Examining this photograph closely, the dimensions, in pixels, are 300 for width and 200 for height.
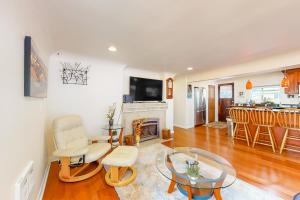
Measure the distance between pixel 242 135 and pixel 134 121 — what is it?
3.28 m

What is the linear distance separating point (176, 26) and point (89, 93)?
244 cm

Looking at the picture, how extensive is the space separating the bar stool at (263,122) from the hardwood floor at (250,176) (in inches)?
9.5

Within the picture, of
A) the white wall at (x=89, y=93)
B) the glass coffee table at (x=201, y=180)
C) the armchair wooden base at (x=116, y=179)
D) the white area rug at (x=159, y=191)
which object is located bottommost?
the white area rug at (x=159, y=191)

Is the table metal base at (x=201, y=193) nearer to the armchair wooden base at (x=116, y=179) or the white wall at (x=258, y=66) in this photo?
the armchair wooden base at (x=116, y=179)

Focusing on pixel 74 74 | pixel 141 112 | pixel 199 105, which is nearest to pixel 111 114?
pixel 141 112

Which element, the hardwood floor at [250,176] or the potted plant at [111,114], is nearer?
the hardwood floor at [250,176]

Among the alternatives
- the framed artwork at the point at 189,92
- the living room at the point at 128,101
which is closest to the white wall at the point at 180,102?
the framed artwork at the point at 189,92

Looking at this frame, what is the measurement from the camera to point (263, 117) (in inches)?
133

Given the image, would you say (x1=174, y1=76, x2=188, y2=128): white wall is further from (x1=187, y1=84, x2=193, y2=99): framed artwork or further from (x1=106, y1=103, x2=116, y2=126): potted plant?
(x1=106, y1=103, x2=116, y2=126): potted plant

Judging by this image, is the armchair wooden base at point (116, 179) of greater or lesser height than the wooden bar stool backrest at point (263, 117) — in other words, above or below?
below

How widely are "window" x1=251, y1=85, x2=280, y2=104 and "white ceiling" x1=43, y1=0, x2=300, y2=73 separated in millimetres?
3669

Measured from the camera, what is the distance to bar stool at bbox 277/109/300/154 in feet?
9.52

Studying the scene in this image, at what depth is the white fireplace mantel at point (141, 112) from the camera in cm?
381

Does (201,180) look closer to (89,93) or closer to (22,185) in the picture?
(22,185)
